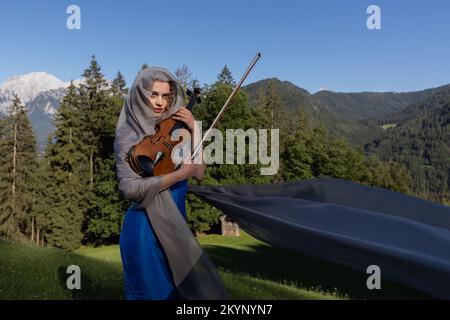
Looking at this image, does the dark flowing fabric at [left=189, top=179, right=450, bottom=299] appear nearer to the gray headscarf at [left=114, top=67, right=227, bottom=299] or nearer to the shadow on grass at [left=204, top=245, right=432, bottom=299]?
the gray headscarf at [left=114, top=67, right=227, bottom=299]

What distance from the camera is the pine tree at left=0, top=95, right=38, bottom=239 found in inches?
1866

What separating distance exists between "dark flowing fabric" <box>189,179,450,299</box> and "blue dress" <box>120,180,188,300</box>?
3.03 ft

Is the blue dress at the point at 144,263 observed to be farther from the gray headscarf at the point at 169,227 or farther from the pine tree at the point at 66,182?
the pine tree at the point at 66,182

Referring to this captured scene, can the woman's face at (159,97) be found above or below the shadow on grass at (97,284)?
above

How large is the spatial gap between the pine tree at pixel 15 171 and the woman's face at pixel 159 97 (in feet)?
160

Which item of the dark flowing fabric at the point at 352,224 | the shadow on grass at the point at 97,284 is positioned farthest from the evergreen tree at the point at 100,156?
the dark flowing fabric at the point at 352,224

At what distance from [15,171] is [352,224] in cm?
5175

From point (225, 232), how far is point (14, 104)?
29.6 meters

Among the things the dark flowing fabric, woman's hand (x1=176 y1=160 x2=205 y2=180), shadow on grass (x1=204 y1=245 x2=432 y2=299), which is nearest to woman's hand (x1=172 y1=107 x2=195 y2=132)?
woman's hand (x1=176 y1=160 x2=205 y2=180)

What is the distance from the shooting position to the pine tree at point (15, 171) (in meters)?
47.4

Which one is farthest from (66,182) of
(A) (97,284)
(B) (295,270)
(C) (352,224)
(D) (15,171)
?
(C) (352,224)

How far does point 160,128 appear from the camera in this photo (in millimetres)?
3943

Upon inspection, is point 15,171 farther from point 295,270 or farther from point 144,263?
point 144,263

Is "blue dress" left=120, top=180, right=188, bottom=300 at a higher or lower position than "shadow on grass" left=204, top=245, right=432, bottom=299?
higher
